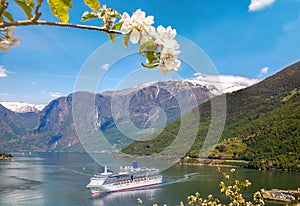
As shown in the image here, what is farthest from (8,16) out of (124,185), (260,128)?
(260,128)

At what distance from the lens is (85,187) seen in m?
28.6

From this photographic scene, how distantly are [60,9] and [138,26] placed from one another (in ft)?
0.44

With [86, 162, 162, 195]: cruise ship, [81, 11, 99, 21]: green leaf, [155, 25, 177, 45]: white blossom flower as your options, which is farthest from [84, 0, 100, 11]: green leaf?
[86, 162, 162, 195]: cruise ship

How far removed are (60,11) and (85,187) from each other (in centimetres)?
2953

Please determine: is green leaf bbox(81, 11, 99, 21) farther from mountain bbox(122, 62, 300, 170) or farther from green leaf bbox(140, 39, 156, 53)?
mountain bbox(122, 62, 300, 170)

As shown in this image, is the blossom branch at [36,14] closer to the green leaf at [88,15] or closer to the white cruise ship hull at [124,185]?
the green leaf at [88,15]

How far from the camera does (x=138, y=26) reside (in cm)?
58

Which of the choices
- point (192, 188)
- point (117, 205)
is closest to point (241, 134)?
point (192, 188)

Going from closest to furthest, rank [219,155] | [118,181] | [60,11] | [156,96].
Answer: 1. [60,11]
2. [118,181]
3. [219,155]
4. [156,96]

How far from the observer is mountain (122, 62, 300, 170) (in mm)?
49438

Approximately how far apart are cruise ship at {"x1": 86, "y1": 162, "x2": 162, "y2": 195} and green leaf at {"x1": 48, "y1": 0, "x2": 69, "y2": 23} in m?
27.3

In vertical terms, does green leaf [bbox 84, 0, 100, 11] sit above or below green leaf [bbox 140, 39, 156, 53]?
above

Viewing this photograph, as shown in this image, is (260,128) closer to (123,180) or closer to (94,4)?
(123,180)

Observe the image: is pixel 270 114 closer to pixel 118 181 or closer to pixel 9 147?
pixel 118 181
